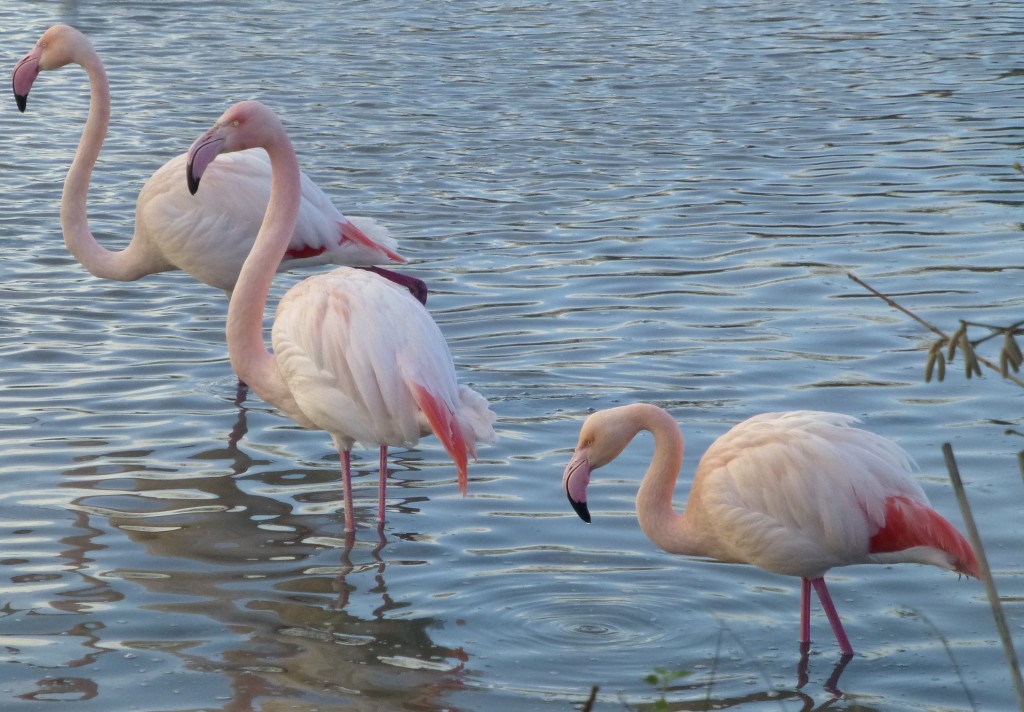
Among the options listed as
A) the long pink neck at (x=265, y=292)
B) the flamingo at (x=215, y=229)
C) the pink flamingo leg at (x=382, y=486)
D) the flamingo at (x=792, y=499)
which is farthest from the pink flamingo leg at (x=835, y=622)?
the flamingo at (x=215, y=229)

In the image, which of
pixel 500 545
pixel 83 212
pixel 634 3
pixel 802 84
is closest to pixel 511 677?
pixel 500 545

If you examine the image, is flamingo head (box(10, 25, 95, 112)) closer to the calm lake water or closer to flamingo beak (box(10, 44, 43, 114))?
flamingo beak (box(10, 44, 43, 114))

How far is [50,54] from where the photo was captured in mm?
7164

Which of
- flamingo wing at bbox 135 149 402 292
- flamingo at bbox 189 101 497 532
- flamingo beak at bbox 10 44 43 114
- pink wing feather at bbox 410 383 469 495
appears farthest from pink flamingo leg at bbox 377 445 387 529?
flamingo beak at bbox 10 44 43 114

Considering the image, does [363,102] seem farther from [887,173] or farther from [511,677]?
[511,677]

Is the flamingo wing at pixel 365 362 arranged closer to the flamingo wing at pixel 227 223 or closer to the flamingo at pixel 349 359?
the flamingo at pixel 349 359

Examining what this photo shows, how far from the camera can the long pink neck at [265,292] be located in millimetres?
5113

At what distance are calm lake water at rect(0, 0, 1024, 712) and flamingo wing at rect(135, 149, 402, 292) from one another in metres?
0.50

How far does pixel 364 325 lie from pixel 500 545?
853mm

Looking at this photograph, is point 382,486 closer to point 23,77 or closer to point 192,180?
point 192,180

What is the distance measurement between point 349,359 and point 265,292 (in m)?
0.65

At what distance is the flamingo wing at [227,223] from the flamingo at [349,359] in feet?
3.91

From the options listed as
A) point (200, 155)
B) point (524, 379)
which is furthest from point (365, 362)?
point (524, 379)

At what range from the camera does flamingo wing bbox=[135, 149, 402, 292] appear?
6.40 meters
